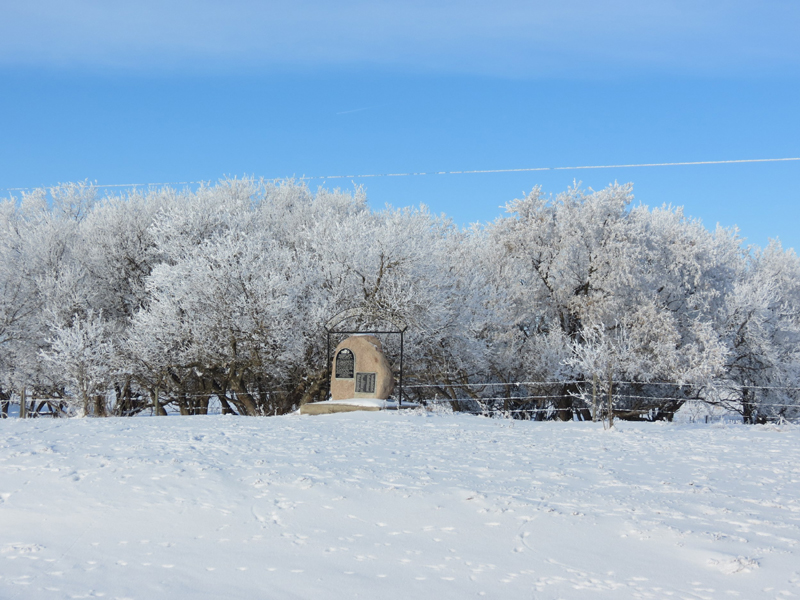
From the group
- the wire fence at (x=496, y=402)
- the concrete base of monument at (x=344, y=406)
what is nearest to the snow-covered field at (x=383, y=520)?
the concrete base of monument at (x=344, y=406)

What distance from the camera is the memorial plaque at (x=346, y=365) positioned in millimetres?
16656

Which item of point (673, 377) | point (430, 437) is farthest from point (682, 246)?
point (430, 437)

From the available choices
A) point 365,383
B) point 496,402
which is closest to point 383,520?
point 365,383

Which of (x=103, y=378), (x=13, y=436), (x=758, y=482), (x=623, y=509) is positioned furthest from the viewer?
(x=103, y=378)

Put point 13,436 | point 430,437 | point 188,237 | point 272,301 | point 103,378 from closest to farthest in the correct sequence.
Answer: point 13,436
point 430,437
point 272,301
point 103,378
point 188,237

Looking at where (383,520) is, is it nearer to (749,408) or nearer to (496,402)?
(496,402)

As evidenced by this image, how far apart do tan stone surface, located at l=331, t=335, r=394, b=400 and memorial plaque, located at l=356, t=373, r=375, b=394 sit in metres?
0.07

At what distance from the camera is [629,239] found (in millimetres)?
25234

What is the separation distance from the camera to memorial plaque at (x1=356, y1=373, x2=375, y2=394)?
16.6 m

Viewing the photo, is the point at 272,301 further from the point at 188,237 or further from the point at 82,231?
the point at 82,231

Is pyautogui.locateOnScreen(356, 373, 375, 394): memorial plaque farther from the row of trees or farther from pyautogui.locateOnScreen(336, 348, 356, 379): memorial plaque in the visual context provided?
the row of trees

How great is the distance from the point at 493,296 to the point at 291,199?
479 inches

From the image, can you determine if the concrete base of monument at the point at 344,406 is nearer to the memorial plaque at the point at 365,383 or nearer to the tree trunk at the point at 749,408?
the memorial plaque at the point at 365,383

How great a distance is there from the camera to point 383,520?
7.06 metres
